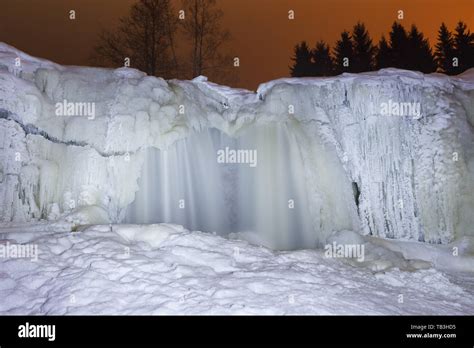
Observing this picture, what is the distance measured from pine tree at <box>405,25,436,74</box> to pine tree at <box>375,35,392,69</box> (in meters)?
1.56

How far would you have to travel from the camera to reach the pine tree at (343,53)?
1195 inches

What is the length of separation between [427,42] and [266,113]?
26556mm

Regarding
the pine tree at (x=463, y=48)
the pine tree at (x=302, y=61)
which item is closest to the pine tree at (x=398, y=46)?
the pine tree at (x=463, y=48)

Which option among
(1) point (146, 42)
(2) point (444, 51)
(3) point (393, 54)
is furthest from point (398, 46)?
(1) point (146, 42)

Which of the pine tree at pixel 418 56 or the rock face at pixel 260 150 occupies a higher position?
the pine tree at pixel 418 56

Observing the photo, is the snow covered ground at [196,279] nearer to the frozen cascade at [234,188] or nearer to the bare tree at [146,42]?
the frozen cascade at [234,188]

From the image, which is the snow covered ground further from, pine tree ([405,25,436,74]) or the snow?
pine tree ([405,25,436,74])

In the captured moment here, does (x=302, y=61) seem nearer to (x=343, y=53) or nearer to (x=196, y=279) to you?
(x=343, y=53)

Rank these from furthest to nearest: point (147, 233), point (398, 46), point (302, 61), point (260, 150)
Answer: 1. point (302, 61)
2. point (398, 46)
3. point (260, 150)
4. point (147, 233)

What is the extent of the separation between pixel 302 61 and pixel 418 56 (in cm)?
1114

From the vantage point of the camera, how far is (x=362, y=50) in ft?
98.8
